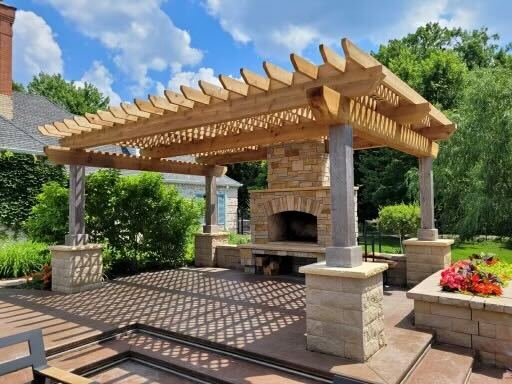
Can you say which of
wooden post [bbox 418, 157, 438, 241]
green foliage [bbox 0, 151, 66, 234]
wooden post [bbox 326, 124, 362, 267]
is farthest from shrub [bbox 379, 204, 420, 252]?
green foliage [bbox 0, 151, 66, 234]

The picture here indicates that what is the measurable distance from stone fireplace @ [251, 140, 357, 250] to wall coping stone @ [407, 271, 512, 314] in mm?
2897

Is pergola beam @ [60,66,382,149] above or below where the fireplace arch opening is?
above

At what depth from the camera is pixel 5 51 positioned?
13289mm

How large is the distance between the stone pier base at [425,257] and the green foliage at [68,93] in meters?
Answer: 25.5

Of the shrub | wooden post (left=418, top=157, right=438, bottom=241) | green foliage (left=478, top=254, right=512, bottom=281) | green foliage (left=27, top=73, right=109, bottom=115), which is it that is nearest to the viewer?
green foliage (left=478, top=254, right=512, bottom=281)

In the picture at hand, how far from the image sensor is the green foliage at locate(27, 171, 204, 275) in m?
7.98

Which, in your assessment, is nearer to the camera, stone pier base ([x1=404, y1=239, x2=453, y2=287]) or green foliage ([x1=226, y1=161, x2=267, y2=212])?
stone pier base ([x1=404, y1=239, x2=453, y2=287])

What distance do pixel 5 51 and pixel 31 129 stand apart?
285cm

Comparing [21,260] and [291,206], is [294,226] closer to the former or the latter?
[291,206]

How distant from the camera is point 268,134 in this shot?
22.4 feet

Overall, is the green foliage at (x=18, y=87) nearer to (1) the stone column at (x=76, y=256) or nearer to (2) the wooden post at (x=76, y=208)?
(2) the wooden post at (x=76, y=208)

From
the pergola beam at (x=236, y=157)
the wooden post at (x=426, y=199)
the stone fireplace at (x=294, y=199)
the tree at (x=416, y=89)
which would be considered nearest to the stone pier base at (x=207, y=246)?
the stone fireplace at (x=294, y=199)

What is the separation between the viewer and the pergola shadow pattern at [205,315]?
3.80 meters

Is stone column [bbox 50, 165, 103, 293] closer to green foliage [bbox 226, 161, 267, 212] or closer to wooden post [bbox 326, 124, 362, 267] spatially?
wooden post [bbox 326, 124, 362, 267]
